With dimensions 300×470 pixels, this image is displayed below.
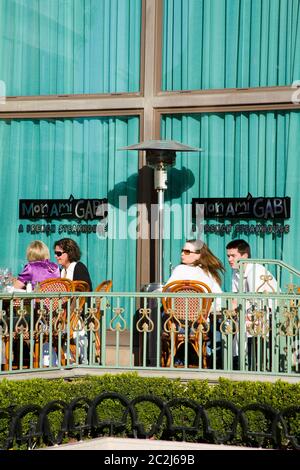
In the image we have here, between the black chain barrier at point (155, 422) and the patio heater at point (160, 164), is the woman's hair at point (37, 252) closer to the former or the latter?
the patio heater at point (160, 164)

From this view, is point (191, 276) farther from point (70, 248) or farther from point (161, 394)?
point (161, 394)

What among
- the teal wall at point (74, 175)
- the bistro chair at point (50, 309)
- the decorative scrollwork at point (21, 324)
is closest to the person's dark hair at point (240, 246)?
the teal wall at point (74, 175)

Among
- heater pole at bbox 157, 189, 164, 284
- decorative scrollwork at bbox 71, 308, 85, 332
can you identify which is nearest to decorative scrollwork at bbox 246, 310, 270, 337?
decorative scrollwork at bbox 71, 308, 85, 332

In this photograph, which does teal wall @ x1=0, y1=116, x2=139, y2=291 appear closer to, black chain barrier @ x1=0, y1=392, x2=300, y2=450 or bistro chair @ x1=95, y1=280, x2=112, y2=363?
bistro chair @ x1=95, y1=280, x2=112, y2=363

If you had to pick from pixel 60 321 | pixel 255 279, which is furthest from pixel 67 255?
pixel 255 279

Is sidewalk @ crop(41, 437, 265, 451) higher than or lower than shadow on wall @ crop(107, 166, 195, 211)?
lower

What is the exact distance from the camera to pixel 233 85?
1316 centimetres

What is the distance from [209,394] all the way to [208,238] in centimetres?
352

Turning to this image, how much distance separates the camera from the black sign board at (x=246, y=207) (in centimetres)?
1278

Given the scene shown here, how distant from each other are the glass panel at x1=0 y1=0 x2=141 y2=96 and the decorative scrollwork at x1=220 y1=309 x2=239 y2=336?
3.90 m

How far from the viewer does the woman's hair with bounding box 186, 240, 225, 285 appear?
12445 mm

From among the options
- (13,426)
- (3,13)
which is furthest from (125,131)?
(13,426)

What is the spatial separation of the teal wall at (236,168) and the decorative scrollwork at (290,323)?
201 centimetres

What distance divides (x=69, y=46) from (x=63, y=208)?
82.3 inches
